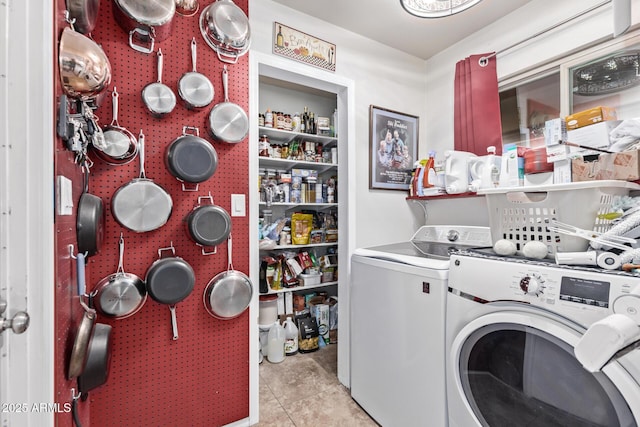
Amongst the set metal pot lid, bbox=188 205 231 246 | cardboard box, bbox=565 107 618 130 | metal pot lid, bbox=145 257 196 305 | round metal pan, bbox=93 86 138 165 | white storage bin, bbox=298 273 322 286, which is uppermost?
cardboard box, bbox=565 107 618 130

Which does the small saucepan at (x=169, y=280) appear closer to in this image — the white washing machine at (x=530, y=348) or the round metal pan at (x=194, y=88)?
the round metal pan at (x=194, y=88)

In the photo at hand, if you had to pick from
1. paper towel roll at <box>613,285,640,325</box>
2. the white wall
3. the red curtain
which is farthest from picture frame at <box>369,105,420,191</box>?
paper towel roll at <box>613,285,640,325</box>

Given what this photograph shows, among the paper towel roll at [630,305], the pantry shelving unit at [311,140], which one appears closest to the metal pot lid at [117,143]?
the pantry shelving unit at [311,140]

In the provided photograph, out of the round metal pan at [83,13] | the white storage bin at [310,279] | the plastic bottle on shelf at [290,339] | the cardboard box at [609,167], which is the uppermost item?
the round metal pan at [83,13]

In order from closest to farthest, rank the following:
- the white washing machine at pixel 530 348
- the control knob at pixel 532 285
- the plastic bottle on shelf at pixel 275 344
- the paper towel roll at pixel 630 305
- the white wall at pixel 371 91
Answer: the paper towel roll at pixel 630 305
the white washing machine at pixel 530 348
the control knob at pixel 532 285
the white wall at pixel 371 91
the plastic bottle on shelf at pixel 275 344

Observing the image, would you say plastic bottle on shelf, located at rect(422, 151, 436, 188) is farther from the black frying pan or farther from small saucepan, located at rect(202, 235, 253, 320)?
the black frying pan

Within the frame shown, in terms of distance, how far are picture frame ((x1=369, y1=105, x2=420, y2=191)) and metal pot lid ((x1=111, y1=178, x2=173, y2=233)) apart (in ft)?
4.59

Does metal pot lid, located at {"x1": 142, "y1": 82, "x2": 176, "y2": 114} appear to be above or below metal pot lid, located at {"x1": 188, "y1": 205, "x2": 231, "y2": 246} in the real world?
above

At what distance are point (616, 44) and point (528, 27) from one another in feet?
1.63

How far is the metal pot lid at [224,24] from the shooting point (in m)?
1.46

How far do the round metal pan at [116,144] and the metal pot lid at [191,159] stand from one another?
16 centimetres

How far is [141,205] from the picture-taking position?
131 centimetres

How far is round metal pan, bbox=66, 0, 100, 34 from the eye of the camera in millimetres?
1022

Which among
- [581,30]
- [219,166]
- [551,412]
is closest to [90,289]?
[219,166]
